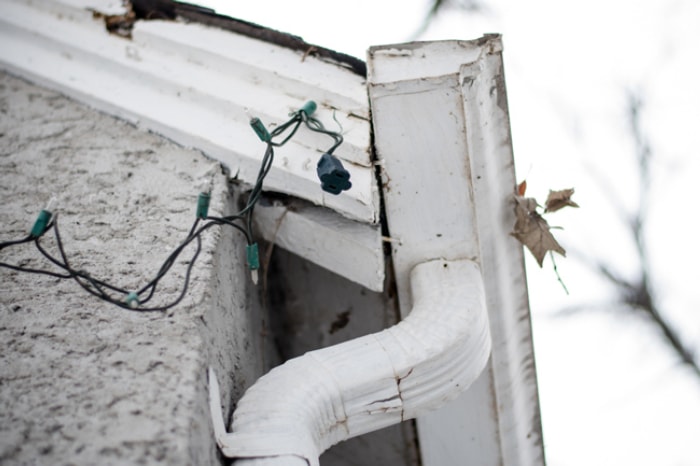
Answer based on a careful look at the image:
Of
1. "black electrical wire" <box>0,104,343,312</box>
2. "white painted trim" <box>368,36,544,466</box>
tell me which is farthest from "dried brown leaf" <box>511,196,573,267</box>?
"black electrical wire" <box>0,104,343,312</box>

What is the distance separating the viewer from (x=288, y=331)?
1.84m

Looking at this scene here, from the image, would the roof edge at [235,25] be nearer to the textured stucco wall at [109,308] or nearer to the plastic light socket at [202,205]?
the textured stucco wall at [109,308]

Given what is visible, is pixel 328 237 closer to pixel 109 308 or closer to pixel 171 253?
pixel 171 253

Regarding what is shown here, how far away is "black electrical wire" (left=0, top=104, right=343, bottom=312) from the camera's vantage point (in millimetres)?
932

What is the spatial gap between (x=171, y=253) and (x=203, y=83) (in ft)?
1.86

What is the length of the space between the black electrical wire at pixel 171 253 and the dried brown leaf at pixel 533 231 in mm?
429

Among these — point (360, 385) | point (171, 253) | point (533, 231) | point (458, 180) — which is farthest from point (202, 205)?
point (533, 231)

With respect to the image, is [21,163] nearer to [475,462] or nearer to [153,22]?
[153,22]

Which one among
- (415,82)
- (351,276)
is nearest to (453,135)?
(415,82)

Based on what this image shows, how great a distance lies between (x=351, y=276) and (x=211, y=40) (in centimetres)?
68

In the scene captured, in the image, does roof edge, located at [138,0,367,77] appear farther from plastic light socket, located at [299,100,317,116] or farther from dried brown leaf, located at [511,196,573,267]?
dried brown leaf, located at [511,196,573,267]

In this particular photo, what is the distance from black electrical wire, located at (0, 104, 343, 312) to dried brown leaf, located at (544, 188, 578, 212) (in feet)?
1.50

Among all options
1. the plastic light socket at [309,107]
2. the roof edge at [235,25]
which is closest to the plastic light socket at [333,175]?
the plastic light socket at [309,107]

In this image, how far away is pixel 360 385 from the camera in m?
1.07
